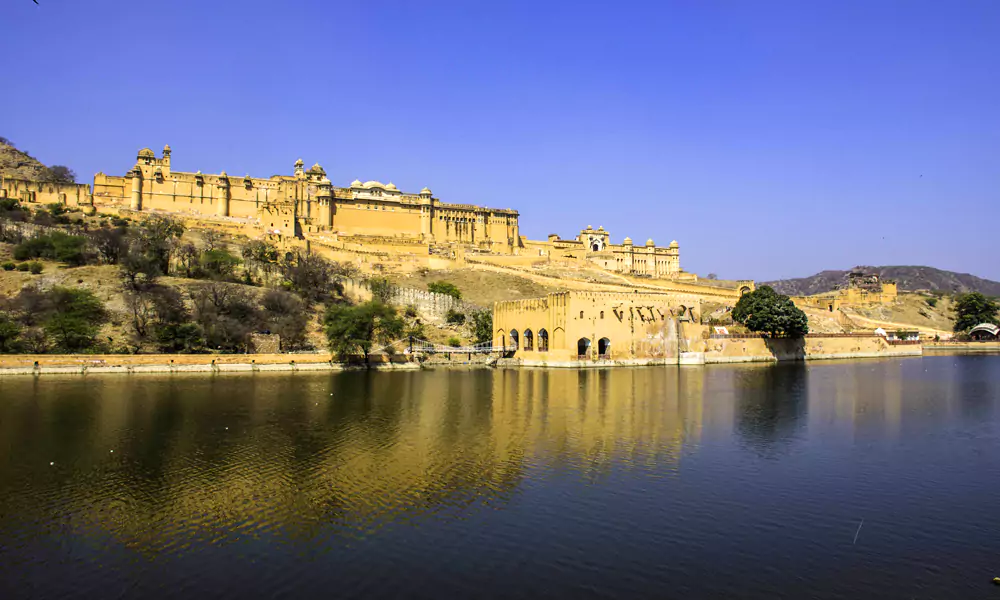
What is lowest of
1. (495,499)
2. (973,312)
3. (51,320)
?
(495,499)

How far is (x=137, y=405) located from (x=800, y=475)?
18.0 meters

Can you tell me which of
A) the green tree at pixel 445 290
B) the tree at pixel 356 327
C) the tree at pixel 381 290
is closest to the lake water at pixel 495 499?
the tree at pixel 356 327

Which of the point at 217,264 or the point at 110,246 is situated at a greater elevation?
the point at 110,246

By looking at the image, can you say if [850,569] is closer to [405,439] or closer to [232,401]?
[405,439]

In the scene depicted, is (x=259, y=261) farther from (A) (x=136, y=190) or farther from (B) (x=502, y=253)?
Answer: (B) (x=502, y=253)

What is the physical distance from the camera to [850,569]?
854 cm

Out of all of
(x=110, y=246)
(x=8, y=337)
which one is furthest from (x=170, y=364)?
(x=110, y=246)

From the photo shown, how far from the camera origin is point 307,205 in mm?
62844

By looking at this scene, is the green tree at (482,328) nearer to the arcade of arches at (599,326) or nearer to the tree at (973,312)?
the arcade of arches at (599,326)

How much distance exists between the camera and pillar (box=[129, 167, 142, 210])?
56312mm

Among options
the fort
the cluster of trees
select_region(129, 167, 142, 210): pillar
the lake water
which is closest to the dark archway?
the lake water

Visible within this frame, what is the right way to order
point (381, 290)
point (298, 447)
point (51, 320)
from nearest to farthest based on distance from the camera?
point (298, 447) < point (51, 320) < point (381, 290)

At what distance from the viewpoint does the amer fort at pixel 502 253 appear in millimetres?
36031

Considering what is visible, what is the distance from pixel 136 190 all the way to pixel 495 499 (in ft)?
182
